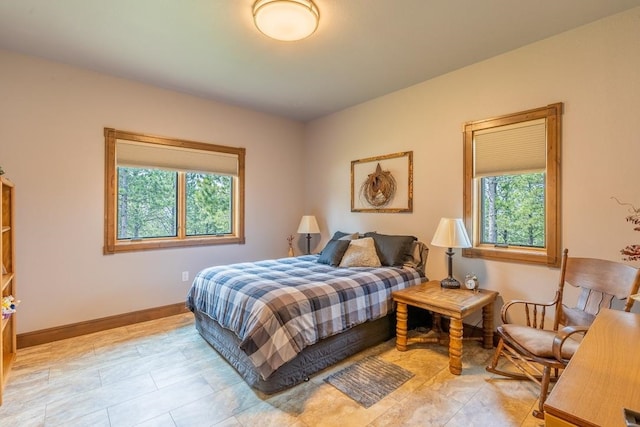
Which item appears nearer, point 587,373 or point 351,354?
point 587,373

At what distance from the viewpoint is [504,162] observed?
112 inches

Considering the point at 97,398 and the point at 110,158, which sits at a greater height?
the point at 110,158

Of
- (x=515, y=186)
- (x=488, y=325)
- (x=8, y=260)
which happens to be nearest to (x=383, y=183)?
(x=515, y=186)

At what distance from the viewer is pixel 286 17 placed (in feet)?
6.70

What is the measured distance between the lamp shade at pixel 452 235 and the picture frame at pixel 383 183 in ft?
2.36

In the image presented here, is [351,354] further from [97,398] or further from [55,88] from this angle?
[55,88]

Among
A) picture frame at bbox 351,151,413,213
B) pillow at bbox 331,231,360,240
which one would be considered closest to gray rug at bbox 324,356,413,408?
pillow at bbox 331,231,360,240

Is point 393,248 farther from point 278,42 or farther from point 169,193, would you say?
point 169,193

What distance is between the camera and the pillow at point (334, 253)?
339cm

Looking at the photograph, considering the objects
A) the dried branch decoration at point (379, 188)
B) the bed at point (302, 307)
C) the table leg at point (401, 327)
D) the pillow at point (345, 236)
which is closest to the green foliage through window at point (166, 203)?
the bed at point (302, 307)

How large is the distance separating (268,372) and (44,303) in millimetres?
2492

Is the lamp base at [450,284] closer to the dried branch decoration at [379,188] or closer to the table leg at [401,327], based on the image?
the table leg at [401,327]

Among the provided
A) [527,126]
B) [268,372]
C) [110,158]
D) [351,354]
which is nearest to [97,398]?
[268,372]

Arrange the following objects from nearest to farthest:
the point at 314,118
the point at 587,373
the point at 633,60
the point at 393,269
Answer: the point at 587,373 < the point at 633,60 < the point at 393,269 < the point at 314,118
